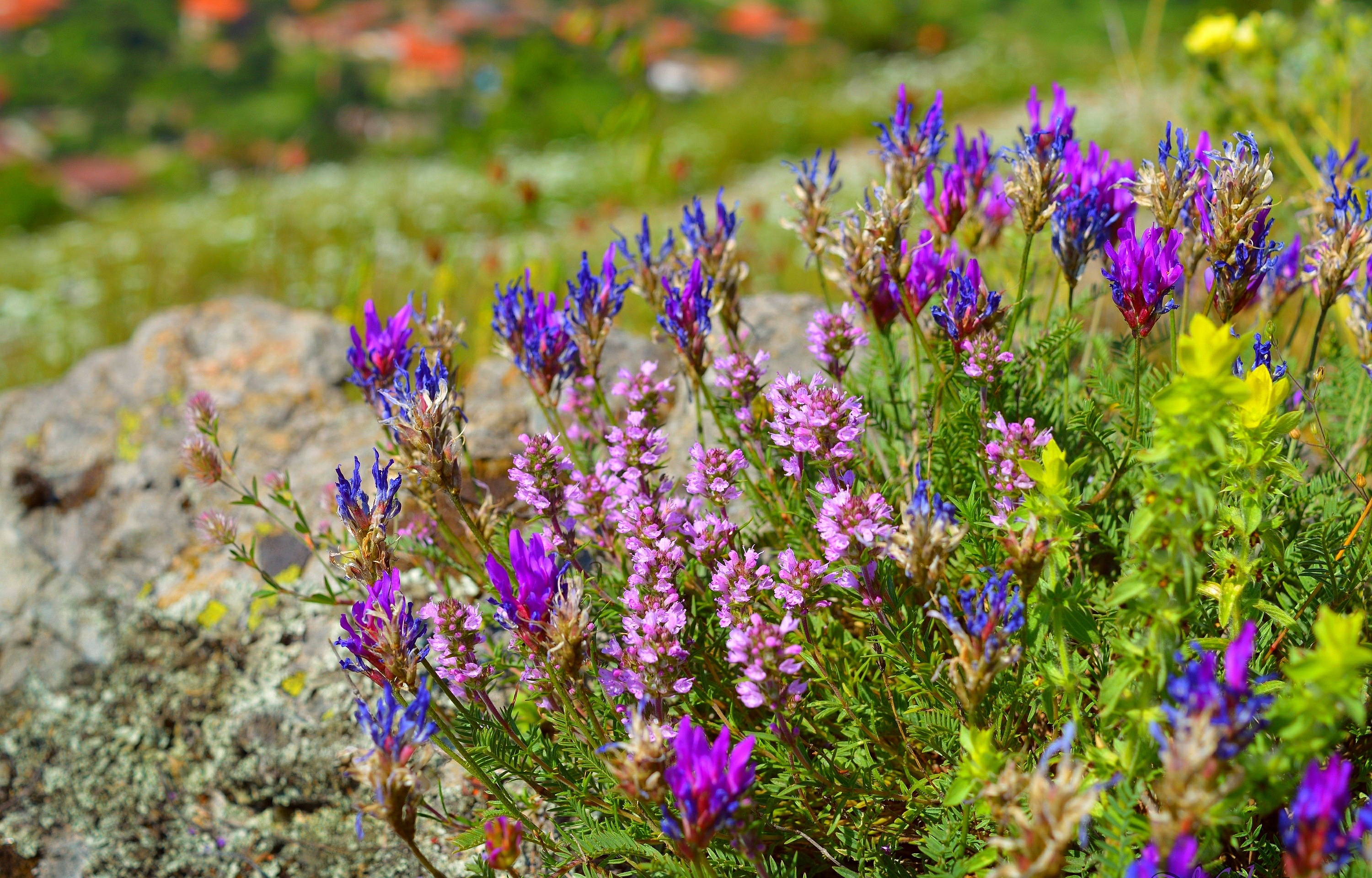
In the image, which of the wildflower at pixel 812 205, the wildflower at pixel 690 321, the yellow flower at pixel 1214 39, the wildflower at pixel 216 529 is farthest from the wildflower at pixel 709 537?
the yellow flower at pixel 1214 39

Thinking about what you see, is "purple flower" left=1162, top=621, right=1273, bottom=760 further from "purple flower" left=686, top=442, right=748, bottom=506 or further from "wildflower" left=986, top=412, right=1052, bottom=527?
"purple flower" left=686, top=442, right=748, bottom=506

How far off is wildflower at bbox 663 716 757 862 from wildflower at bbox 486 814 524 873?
276 mm

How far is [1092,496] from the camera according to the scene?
1841 millimetres

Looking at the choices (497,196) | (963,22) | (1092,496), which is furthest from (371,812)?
(963,22)

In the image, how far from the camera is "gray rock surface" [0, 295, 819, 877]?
2.46 meters

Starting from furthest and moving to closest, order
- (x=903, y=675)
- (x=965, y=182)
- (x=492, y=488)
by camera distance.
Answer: (x=492, y=488) → (x=965, y=182) → (x=903, y=675)

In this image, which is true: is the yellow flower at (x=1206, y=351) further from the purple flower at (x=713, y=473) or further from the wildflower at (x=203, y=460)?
the wildflower at (x=203, y=460)

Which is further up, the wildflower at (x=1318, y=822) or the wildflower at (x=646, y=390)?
the wildflower at (x=646, y=390)

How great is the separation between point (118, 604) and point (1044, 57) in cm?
1496

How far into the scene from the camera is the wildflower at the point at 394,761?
1.25 metres

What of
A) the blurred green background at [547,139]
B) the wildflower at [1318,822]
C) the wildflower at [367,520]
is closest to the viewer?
the wildflower at [1318,822]

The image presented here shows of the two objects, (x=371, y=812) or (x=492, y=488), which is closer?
(x=371, y=812)

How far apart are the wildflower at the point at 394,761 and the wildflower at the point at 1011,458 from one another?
3.44 feet

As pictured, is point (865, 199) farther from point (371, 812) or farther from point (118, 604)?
point (118, 604)
